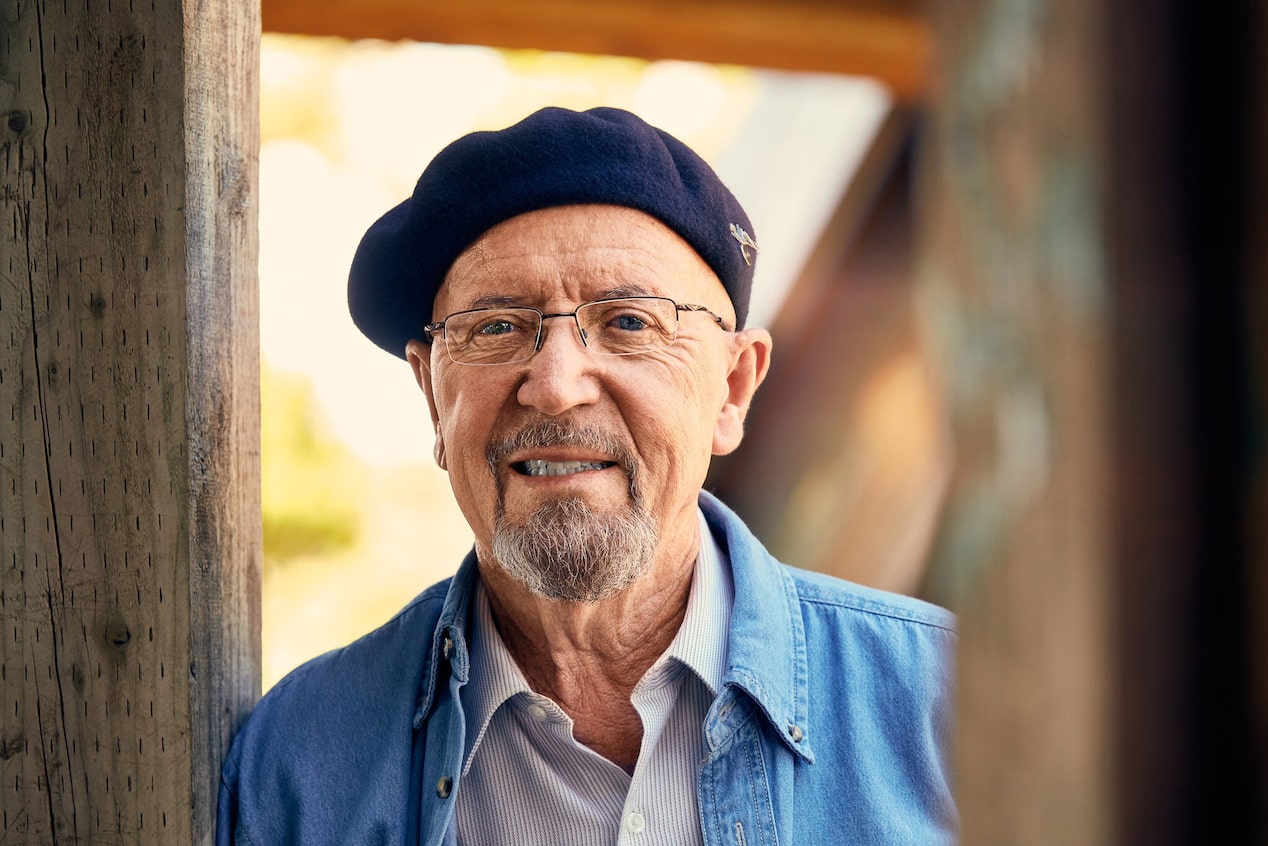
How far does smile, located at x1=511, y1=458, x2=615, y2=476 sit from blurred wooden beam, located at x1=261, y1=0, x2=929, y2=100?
155cm

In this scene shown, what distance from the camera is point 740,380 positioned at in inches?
92.9

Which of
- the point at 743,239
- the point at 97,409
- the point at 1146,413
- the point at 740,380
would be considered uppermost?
the point at 743,239

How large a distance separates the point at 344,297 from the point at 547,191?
286 inches

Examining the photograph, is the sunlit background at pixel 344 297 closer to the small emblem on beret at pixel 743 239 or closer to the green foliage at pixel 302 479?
→ the green foliage at pixel 302 479

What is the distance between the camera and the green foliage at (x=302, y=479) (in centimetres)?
917

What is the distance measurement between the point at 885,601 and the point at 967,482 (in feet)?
4.77

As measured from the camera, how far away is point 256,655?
1.87 meters

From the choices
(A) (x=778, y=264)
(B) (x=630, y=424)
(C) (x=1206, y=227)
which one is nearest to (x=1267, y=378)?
(C) (x=1206, y=227)

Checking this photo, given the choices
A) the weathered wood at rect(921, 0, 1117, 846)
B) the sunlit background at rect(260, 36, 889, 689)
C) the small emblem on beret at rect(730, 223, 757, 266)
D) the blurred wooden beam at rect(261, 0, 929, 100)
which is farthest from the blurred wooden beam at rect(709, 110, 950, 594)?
the sunlit background at rect(260, 36, 889, 689)

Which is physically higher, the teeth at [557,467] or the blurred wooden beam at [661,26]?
the blurred wooden beam at [661,26]

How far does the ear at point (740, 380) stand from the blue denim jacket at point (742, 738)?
31 cm

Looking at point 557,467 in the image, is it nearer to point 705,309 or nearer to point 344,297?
point 705,309

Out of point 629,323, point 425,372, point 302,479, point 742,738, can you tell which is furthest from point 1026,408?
point 302,479

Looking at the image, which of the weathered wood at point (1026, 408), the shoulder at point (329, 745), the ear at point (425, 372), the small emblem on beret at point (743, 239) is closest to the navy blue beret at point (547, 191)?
the small emblem on beret at point (743, 239)
